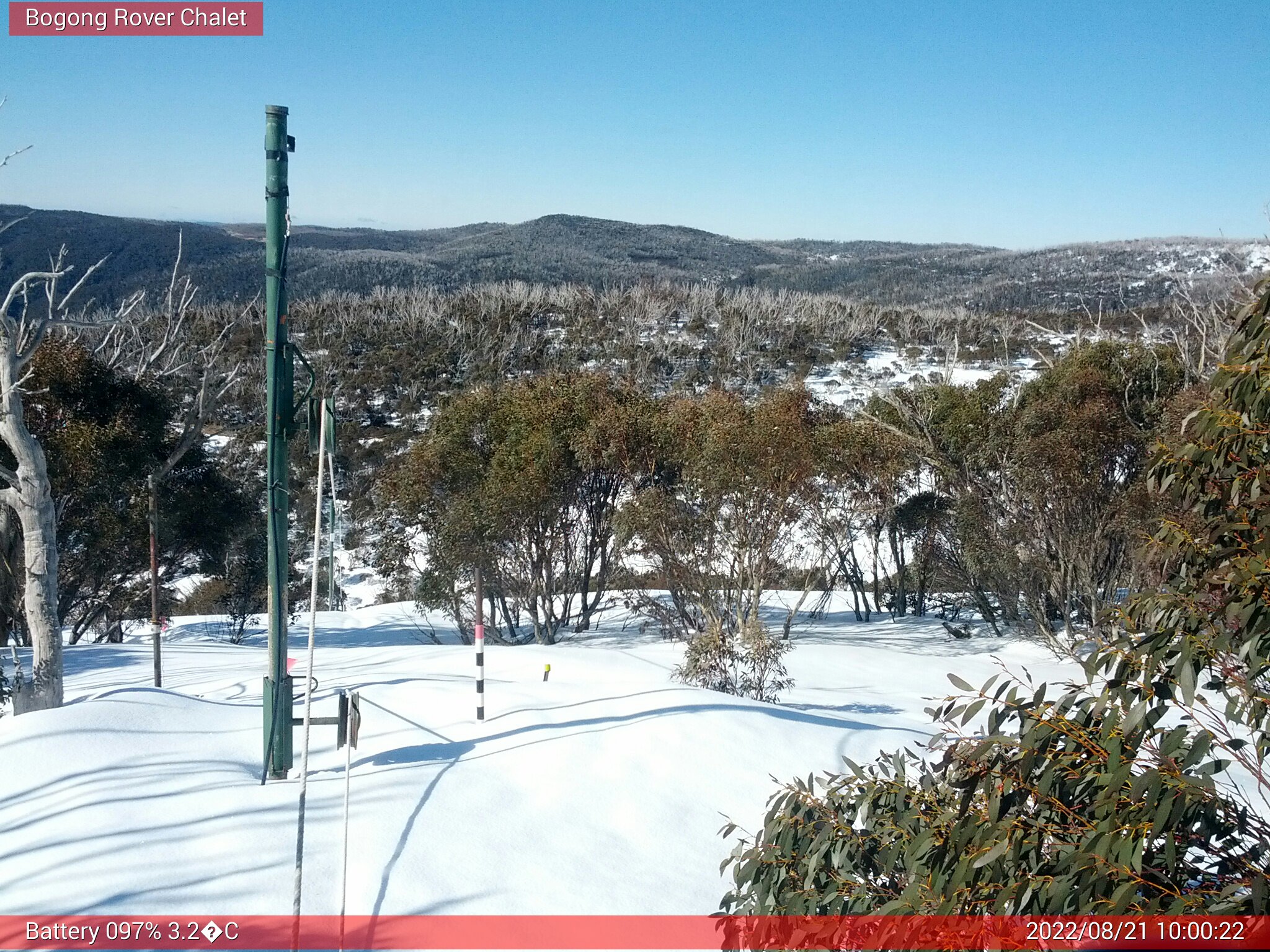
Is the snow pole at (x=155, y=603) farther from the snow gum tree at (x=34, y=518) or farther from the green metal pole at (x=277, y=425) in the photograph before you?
the green metal pole at (x=277, y=425)

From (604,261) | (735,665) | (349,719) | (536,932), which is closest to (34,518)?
(349,719)

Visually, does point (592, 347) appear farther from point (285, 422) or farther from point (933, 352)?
point (285, 422)

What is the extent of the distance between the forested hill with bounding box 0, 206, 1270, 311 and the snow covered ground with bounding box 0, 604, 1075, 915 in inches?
1974

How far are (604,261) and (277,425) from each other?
95621 mm

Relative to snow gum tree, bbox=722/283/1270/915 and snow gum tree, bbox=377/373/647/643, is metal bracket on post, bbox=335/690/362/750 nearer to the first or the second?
snow gum tree, bbox=722/283/1270/915

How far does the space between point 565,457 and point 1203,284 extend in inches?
2332

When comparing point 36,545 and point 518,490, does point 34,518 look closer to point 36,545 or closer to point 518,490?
point 36,545

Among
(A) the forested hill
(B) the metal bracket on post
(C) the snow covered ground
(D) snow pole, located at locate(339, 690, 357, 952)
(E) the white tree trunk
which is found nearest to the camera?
(D) snow pole, located at locate(339, 690, 357, 952)

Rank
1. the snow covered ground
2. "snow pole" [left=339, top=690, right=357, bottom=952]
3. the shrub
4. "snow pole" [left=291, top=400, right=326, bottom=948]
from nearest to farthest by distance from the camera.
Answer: "snow pole" [left=291, top=400, right=326, bottom=948] → "snow pole" [left=339, top=690, right=357, bottom=952] → the snow covered ground → the shrub

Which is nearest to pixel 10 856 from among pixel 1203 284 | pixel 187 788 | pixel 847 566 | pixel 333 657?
pixel 187 788

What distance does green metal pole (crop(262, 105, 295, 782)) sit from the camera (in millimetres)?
4801

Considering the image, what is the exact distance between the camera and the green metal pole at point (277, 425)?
4.80 meters

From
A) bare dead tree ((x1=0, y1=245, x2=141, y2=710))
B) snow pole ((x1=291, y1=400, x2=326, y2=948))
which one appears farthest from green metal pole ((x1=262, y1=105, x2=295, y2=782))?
bare dead tree ((x1=0, y1=245, x2=141, y2=710))

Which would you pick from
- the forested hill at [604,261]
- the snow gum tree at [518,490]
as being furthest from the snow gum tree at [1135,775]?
the forested hill at [604,261]
